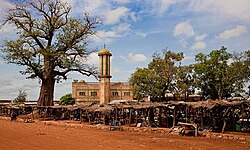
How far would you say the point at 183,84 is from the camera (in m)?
38.3

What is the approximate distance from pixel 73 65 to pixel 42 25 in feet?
19.2

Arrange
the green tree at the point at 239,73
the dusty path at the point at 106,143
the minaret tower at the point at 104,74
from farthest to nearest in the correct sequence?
the minaret tower at the point at 104,74 < the green tree at the point at 239,73 < the dusty path at the point at 106,143

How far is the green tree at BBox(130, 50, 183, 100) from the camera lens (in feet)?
127

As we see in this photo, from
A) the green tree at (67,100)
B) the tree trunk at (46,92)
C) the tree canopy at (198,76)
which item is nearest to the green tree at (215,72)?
the tree canopy at (198,76)

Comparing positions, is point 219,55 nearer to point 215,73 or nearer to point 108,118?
point 215,73

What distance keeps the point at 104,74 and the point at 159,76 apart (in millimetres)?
15901

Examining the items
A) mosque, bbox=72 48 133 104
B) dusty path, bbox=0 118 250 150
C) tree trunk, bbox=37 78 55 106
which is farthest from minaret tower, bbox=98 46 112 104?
dusty path, bbox=0 118 250 150

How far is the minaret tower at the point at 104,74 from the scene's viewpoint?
53406 mm

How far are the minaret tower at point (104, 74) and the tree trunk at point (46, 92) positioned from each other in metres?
14.8

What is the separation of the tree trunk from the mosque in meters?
14.7

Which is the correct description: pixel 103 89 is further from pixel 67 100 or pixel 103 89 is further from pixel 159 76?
pixel 159 76

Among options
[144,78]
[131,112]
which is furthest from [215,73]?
[131,112]

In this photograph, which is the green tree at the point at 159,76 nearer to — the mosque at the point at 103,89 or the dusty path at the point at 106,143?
the mosque at the point at 103,89

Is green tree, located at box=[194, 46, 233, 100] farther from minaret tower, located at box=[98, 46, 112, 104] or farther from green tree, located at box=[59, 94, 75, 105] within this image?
green tree, located at box=[59, 94, 75, 105]
